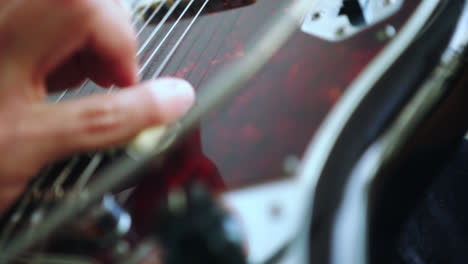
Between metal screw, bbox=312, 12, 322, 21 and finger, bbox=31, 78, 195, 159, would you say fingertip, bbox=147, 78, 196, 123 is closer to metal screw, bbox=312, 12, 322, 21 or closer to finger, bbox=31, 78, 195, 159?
finger, bbox=31, 78, 195, 159

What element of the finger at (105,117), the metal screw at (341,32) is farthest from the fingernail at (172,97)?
the metal screw at (341,32)

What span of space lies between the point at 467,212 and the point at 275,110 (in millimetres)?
401

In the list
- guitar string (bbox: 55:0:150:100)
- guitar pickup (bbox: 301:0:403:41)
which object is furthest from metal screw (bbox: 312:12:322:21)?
guitar string (bbox: 55:0:150:100)

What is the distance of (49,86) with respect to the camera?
483 mm

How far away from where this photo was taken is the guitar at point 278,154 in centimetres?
33

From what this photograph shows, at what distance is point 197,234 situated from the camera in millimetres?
241

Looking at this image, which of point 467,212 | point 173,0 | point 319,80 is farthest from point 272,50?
point 467,212

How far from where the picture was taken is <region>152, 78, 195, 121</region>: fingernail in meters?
0.36

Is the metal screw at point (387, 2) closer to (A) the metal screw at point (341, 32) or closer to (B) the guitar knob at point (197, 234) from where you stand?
(A) the metal screw at point (341, 32)

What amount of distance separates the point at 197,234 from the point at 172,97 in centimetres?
17

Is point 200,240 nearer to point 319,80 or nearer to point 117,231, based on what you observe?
point 117,231

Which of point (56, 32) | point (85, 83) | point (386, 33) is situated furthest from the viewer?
point (85, 83)

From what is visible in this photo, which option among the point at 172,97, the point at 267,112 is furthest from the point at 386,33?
the point at 172,97

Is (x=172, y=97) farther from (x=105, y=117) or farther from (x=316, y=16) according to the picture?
(x=316, y=16)
